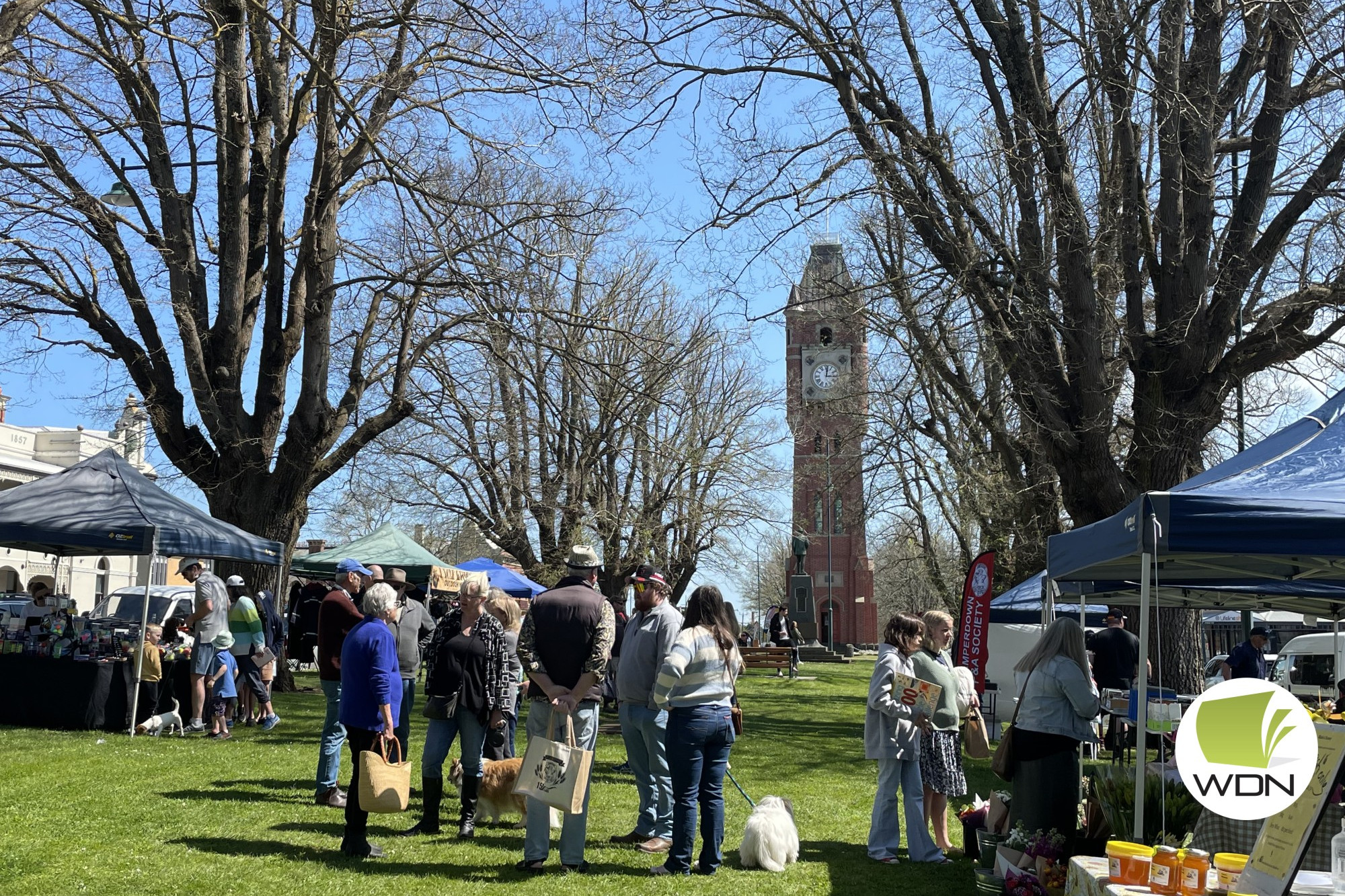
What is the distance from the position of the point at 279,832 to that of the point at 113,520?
22.6ft

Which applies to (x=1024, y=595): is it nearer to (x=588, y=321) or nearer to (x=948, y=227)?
(x=948, y=227)

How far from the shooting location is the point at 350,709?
7.23 m

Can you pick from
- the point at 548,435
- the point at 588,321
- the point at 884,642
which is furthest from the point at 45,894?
the point at 548,435

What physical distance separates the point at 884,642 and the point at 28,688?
1036 cm

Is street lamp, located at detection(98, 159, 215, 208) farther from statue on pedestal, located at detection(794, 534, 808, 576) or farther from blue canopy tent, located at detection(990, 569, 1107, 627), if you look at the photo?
statue on pedestal, located at detection(794, 534, 808, 576)

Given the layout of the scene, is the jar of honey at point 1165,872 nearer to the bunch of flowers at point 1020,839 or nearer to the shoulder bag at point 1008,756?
the bunch of flowers at point 1020,839

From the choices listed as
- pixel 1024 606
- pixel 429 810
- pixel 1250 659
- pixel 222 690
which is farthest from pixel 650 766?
pixel 1024 606

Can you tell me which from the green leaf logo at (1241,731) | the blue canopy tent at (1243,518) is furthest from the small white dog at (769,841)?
the green leaf logo at (1241,731)

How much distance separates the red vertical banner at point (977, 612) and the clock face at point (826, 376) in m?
12.7

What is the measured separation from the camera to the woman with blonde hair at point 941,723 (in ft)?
26.1

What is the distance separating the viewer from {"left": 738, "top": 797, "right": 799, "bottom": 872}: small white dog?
7.57 m

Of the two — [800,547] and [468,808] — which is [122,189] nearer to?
[468,808]

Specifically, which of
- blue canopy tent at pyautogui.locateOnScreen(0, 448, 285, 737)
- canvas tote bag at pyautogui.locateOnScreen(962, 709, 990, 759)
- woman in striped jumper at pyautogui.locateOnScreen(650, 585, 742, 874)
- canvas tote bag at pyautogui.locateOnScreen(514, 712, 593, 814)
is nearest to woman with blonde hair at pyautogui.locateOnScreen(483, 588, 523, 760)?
canvas tote bag at pyautogui.locateOnScreen(514, 712, 593, 814)

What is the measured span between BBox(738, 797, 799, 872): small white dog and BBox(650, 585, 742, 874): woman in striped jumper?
0.37 metres
